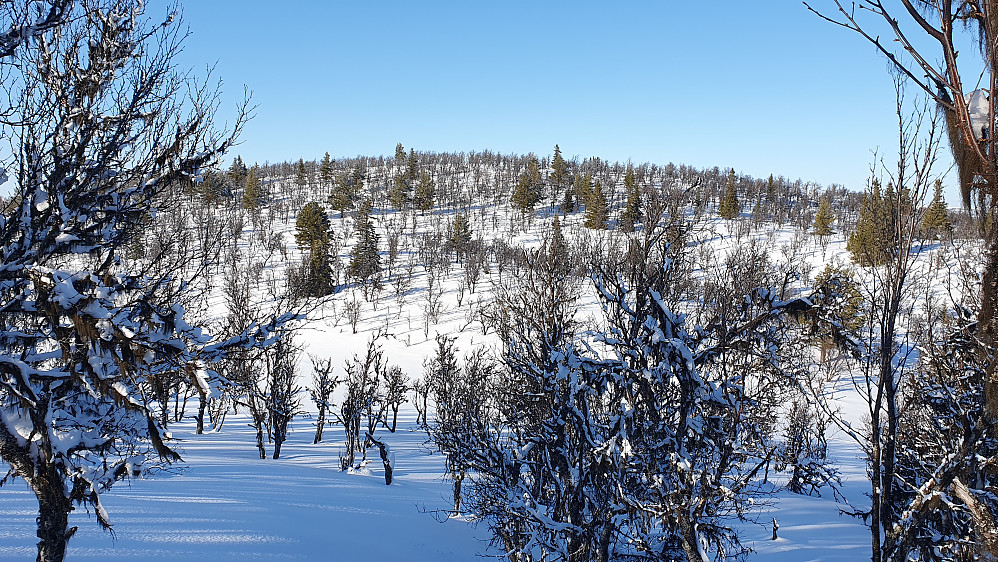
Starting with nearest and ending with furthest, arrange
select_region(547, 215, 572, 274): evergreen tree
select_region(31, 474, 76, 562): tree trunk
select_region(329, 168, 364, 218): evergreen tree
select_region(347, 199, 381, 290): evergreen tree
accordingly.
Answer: select_region(31, 474, 76, 562): tree trunk < select_region(547, 215, 572, 274): evergreen tree < select_region(347, 199, 381, 290): evergreen tree < select_region(329, 168, 364, 218): evergreen tree

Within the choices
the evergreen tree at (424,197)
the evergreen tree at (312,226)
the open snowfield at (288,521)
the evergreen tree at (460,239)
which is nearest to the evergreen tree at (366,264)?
the evergreen tree at (312,226)

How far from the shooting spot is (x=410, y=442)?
104 feet

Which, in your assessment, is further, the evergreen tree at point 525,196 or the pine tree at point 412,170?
the pine tree at point 412,170

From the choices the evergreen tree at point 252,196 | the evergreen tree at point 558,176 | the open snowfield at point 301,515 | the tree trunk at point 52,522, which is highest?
the evergreen tree at point 558,176

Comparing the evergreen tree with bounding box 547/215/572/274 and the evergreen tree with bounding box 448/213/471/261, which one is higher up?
the evergreen tree with bounding box 448/213/471/261

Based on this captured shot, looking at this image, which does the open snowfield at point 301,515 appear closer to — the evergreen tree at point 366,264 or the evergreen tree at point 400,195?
the evergreen tree at point 366,264

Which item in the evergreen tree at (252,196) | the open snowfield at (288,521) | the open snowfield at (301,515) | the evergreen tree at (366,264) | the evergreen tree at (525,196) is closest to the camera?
the open snowfield at (288,521)

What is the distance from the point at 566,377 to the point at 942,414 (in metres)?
8.07

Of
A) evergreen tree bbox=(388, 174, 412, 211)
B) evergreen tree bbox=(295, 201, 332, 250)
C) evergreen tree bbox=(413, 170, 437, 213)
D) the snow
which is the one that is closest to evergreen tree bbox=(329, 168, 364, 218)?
evergreen tree bbox=(388, 174, 412, 211)

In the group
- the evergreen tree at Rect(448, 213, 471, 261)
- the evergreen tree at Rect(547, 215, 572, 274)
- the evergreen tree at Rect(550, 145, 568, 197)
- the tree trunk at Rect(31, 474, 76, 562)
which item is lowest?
the tree trunk at Rect(31, 474, 76, 562)

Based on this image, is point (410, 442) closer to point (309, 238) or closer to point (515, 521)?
point (515, 521)

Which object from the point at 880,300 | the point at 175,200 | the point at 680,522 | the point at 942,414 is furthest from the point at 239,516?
the point at 942,414

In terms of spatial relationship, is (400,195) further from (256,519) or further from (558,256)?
(558,256)

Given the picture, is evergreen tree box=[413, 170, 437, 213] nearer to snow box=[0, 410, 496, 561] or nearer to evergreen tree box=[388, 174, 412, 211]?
evergreen tree box=[388, 174, 412, 211]
